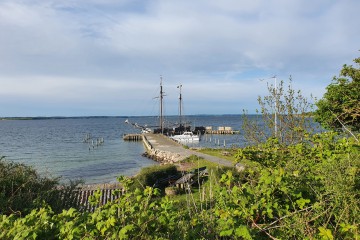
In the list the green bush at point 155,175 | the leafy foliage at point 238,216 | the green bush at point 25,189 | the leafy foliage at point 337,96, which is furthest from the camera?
the green bush at point 155,175

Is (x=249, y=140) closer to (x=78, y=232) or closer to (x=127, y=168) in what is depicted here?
(x=78, y=232)

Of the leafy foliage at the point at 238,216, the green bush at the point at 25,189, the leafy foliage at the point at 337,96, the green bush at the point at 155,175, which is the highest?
the leafy foliage at the point at 337,96

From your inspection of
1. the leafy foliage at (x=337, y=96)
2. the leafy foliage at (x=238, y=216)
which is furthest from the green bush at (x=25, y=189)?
the leafy foliage at (x=337, y=96)

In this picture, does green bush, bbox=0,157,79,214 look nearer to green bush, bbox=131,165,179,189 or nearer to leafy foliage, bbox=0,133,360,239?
leafy foliage, bbox=0,133,360,239

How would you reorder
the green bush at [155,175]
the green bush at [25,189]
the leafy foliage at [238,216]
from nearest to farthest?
1. the leafy foliage at [238,216]
2. the green bush at [25,189]
3. the green bush at [155,175]

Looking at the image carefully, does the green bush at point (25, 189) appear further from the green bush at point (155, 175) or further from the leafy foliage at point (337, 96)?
the leafy foliage at point (337, 96)

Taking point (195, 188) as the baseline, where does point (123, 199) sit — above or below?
above

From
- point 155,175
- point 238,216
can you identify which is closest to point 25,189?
point 238,216

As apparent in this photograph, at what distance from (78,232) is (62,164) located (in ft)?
127

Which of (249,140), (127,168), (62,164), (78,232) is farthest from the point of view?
(62,164)

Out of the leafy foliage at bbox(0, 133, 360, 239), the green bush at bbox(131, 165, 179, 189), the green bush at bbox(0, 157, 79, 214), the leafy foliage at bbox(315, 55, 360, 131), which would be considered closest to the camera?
the leafy foliage at bbox(0, 133, 360, 239)

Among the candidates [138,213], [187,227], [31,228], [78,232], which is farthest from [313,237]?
[31,228]

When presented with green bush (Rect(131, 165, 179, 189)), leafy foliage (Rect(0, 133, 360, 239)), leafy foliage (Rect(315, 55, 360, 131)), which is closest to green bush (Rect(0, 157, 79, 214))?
leafy foliage (Rect(0, 133, 360, 239))

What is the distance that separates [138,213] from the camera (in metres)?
3.18
